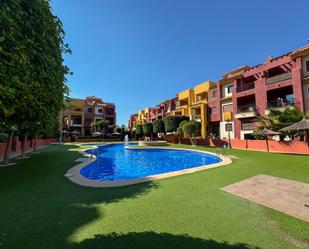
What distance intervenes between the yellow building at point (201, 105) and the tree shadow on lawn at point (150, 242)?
98.5 ft

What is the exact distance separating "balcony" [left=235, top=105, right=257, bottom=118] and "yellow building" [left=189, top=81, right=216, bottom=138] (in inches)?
272

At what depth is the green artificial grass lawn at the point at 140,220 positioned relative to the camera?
3068 millimetres

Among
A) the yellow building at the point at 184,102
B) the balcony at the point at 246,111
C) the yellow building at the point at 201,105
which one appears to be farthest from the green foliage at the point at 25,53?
the yellow building at the point at 184,102

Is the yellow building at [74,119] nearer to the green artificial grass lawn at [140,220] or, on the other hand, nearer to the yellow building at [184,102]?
the yellow building at [184,102]

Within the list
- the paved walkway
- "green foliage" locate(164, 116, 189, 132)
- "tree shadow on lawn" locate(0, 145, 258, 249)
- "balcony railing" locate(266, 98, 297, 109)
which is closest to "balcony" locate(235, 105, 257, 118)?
"balcony railing" locate(266, 98, 297, 109)

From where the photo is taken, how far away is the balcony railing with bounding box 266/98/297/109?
19744 mm

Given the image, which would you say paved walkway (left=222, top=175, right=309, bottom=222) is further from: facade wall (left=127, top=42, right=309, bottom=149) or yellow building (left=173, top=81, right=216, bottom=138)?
yellow building (left=173, top=81, right=216, bottom=138)

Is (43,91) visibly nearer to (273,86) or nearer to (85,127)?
(273,86)

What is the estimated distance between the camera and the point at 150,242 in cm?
304

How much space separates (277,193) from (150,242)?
477 centimetres

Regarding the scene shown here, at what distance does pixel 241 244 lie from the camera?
3.01 meters

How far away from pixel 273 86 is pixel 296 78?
8.61 ft

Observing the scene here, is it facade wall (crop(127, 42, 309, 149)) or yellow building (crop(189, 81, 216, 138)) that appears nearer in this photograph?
facade wall (crop(127, 42, 309, 149))

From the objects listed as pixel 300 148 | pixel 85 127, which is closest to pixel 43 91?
pixel 300 148
